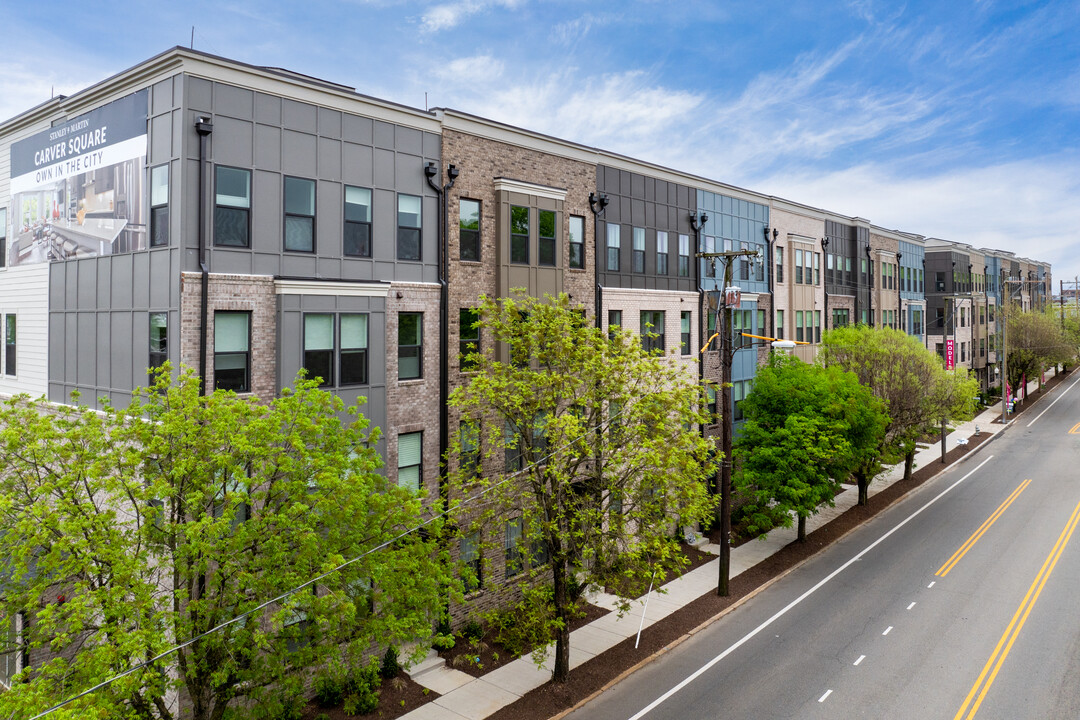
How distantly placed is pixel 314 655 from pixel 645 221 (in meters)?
22.2

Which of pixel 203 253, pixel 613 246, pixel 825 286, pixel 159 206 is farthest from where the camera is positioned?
pixel 825 286

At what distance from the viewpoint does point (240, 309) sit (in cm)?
1722

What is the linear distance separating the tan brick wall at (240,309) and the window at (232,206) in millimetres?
933

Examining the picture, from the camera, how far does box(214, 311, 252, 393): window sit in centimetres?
1695

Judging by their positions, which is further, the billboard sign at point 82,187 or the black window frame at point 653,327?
the black window frame at point 653,327

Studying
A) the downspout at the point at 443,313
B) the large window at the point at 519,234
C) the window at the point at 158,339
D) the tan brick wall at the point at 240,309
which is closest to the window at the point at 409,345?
the downspout at the point at 443,313

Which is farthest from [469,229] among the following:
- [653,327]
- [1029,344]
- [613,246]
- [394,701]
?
[1029,344]

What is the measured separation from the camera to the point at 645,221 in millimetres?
29984

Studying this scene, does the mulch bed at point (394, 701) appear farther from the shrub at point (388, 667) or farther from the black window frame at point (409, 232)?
the black window frame at point (409, 232)

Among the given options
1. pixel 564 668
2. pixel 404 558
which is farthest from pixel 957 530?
pixel 404 558

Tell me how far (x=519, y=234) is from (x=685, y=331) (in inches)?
459

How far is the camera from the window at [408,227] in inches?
814

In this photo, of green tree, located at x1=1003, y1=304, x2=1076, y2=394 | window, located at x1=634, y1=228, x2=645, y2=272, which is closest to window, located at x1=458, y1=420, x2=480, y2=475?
window, located at x1=634, y1=228, x2=645, y2=272

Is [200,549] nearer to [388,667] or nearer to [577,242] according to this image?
[388,667]
